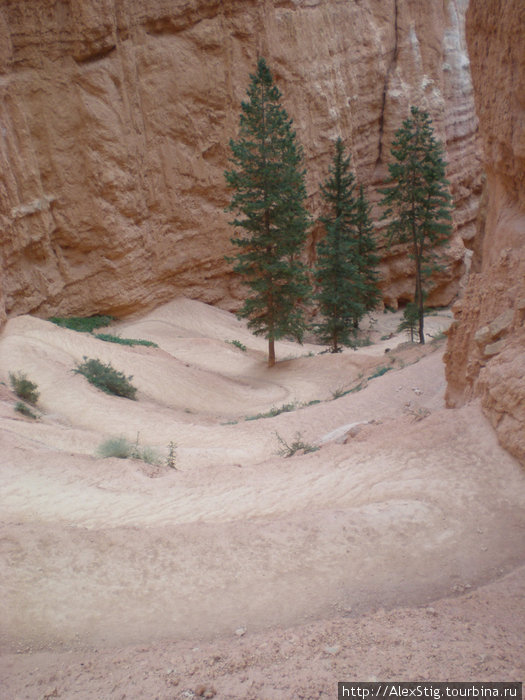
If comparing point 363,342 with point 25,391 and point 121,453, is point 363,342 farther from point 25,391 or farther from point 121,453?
point 121,453

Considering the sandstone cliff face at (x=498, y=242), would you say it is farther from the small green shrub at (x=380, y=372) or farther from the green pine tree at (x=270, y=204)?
the green pine tree at (x=270, y=204)

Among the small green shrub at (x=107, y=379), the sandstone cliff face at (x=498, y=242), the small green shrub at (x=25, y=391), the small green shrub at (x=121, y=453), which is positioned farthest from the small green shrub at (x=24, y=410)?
the sandstone cliff face at (x=498, y=242)

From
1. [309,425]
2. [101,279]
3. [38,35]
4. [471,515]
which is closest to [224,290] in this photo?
[101,279]

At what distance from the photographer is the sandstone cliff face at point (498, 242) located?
511 cm

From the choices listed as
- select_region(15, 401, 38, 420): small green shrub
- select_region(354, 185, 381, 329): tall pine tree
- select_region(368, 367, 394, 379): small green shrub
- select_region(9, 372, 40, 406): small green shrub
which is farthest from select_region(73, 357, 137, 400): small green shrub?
select_region(354, 185, 381, 329): tall pine tree

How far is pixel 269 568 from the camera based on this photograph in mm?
3629

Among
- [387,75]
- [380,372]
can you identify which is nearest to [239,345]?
[380,372]

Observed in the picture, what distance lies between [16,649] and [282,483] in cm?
304

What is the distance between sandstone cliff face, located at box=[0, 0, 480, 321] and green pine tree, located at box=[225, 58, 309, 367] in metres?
5.91

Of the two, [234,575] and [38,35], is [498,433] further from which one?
[38,35]

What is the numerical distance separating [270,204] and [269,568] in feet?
49.0

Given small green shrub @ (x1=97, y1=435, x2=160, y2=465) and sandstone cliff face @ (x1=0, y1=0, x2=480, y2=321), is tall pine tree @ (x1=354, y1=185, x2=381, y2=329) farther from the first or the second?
small green shrub @ (x1=97, y1=435, x2=160, y2=465)

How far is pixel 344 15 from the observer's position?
2595 centimetres

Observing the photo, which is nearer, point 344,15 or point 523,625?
point 523,625
